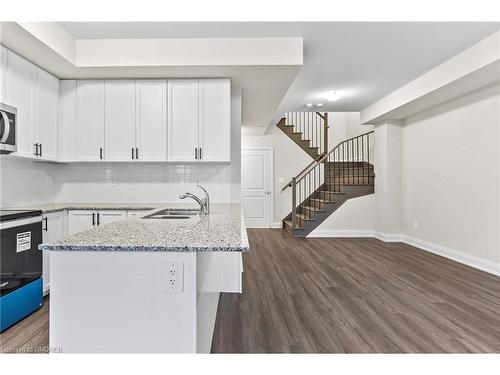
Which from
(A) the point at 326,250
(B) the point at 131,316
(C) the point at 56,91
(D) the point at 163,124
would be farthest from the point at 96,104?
(A) the point at 326,250

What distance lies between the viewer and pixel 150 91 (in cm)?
349

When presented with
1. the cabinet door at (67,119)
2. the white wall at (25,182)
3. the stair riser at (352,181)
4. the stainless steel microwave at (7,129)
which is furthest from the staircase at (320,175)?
the stainless steel microwave at (7,129)

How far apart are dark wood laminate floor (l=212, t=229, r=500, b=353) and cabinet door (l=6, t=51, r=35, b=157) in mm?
2523

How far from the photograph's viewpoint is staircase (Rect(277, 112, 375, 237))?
6562 millimetres

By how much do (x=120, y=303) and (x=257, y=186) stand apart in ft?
Result: 21.1

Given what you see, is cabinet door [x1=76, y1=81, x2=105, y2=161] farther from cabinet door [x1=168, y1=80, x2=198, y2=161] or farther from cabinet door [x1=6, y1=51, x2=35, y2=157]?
cabinet door [x1=168, y1=80, x2=198, y2=161]

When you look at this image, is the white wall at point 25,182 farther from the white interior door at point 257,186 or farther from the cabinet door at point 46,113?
the white interior door at point 257,186

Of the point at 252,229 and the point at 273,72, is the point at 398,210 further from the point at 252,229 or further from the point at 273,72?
the point at 273,72

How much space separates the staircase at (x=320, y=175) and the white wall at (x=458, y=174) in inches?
47.8

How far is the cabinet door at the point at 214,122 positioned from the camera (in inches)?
137

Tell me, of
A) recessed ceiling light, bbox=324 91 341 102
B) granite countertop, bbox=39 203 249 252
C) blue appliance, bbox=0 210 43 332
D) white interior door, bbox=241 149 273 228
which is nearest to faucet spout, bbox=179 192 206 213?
granite countertop, bbox=39 203 249 252

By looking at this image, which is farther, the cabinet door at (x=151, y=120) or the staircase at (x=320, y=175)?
the staircase at (x=320, y=175)

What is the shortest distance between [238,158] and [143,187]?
1.28 meters

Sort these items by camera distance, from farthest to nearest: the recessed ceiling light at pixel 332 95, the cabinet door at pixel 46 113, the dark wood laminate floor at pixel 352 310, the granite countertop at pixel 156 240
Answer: the recessed ceiling light at pixel 332 95 < the cabinet door at pixel 46 113 < the dark wood laminate floor at pixel 352 310 < the granite countertop at pixel 156 240
